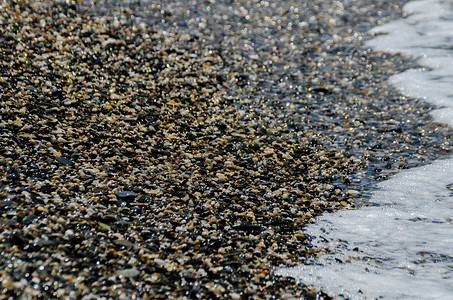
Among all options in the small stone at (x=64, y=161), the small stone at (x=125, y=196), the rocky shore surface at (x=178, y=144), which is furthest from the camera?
the small stone at (x=64, y=161)

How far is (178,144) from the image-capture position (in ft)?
14.5

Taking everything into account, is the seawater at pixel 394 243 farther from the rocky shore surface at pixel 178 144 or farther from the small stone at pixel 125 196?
the small stone at pixel 125 196

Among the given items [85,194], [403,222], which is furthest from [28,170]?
[403,222]

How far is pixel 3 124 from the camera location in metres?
3.97

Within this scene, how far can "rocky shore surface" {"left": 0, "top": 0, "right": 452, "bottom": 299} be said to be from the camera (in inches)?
119

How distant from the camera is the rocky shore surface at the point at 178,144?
3.02 m

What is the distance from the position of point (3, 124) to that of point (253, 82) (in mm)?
3073

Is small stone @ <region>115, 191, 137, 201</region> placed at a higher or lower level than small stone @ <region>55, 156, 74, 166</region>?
lower

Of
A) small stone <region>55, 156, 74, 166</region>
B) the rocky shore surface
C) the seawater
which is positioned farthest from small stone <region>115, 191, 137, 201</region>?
the seawater

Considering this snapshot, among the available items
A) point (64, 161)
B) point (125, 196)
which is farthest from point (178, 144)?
point (64, 161)

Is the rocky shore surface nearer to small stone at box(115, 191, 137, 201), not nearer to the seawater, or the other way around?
small stone at box(115, 191, 137, 201)

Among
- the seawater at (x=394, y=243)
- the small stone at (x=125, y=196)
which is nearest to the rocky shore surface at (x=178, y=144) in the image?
→ the small stone at (x=125, y=196)

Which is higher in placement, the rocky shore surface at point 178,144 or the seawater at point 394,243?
the rocky shore surface at point 178,144

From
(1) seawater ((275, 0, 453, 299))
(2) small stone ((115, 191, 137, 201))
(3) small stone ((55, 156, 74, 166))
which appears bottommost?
(1) seawater ((275, 0, 453, 299))
